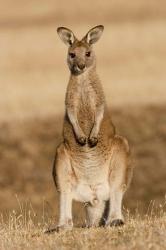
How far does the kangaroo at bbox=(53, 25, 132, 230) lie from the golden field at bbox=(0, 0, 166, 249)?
0.32 meters

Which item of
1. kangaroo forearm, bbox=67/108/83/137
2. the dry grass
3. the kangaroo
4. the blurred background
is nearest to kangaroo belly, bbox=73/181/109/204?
the kangaroo

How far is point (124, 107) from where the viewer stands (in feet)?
68.1

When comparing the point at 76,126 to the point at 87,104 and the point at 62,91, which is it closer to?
the point at 87,104

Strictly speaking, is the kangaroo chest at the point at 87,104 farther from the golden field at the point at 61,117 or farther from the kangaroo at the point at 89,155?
the golden field at the point at 61,117

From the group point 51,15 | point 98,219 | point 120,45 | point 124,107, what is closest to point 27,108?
point 124,107

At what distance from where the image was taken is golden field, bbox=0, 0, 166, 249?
8062 millimetres

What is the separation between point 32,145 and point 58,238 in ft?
34.6

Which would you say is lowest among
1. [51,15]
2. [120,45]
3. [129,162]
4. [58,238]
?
[58,238]

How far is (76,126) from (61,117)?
37.7 ft

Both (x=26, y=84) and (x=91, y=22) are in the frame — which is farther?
(x=91, y=22)

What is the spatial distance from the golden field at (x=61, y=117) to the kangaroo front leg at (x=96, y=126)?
521mm

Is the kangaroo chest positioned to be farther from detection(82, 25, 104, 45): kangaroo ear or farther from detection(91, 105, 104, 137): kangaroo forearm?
detection(82, 25, 104, 45): kangaroo ear

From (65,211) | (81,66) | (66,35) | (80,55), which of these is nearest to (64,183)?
(65,211)

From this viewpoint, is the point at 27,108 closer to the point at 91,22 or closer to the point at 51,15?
the point at 91,22
